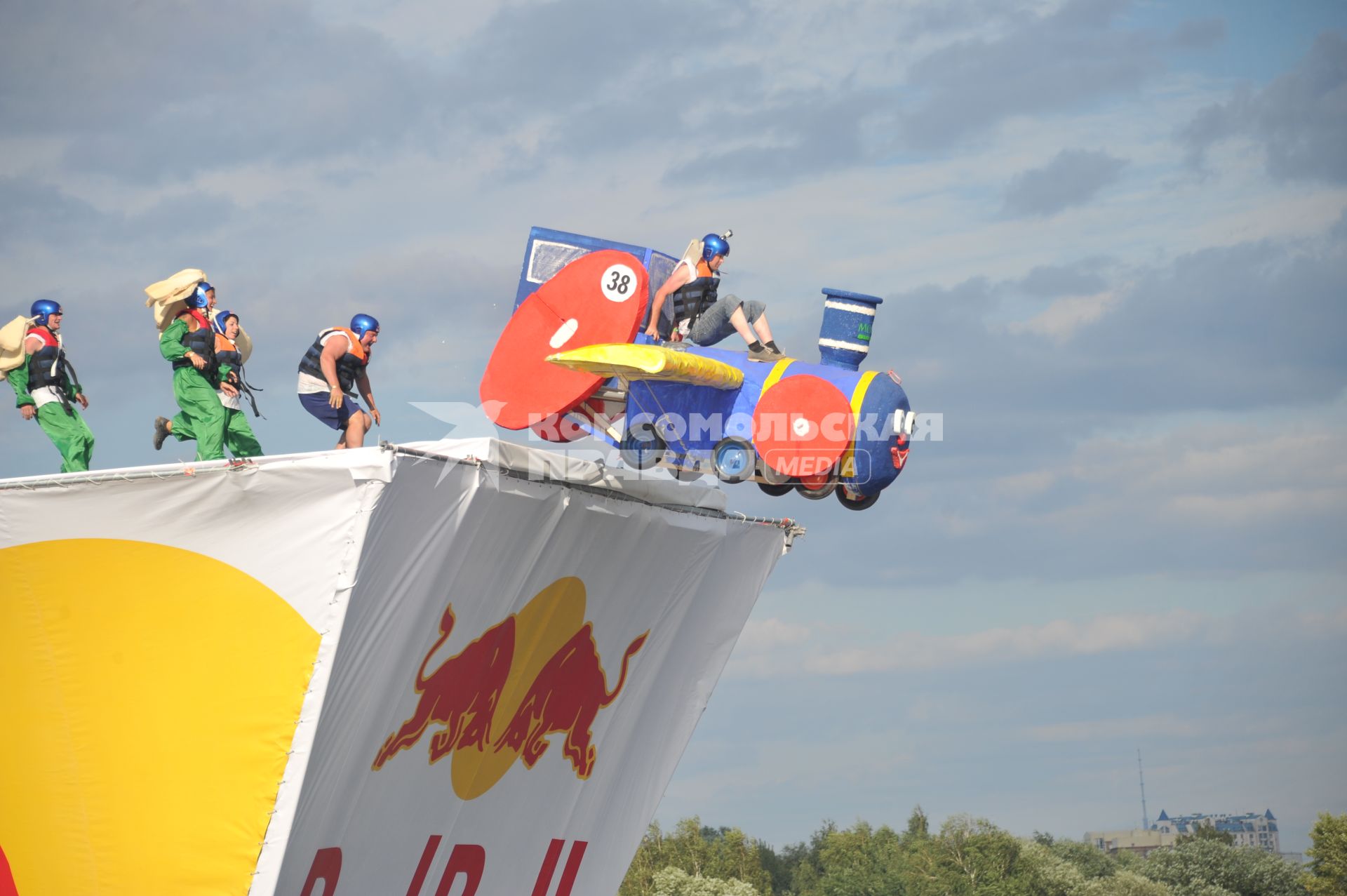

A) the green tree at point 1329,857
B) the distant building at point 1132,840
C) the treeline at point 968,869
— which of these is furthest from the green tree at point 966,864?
the distant building at point 1132,840

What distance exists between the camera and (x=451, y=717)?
44.4 ft

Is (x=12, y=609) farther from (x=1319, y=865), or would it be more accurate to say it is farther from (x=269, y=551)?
(x=1319, y=865)

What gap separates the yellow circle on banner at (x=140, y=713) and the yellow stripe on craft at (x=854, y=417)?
4.59m

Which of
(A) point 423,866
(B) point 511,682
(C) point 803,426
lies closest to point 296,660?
(B) point 511,682

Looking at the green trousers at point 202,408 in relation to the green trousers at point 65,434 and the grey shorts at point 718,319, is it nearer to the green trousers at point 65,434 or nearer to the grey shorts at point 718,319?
the green trousers at point 65,434

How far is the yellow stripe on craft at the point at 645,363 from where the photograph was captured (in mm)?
12820

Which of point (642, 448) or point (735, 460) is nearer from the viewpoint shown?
point (735, 460)

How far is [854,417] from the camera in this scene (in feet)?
43.0

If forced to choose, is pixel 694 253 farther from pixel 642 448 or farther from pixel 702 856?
pixel 702 856

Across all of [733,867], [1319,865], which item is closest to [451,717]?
[1319,865]

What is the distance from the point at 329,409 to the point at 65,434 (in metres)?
2.72

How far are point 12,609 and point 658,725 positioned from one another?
7060mm

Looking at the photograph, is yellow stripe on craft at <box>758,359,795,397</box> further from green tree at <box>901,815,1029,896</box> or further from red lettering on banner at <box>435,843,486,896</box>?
green tree at <box>901,815,1029,896</box>

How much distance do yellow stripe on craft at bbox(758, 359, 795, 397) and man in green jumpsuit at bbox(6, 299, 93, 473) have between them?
664 centimetres
